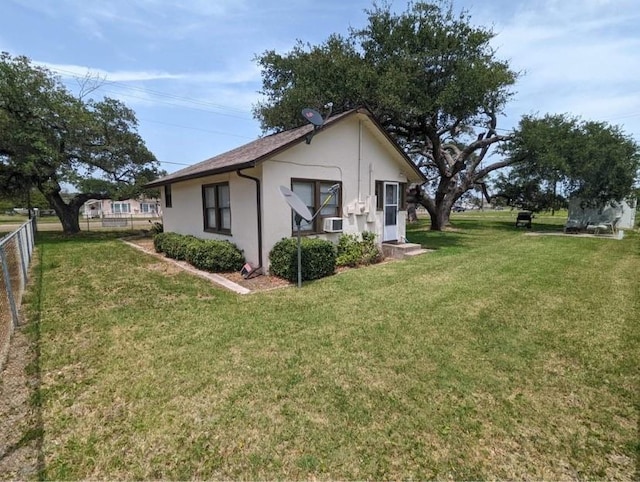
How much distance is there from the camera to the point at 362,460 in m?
2.30

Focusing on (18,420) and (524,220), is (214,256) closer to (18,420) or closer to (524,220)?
(18,420)

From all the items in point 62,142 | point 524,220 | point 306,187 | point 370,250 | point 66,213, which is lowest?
point 370,250

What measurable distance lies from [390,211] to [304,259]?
4894 mm

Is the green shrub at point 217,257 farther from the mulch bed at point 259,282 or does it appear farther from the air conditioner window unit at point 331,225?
the air conditioner window unit at point 331,225

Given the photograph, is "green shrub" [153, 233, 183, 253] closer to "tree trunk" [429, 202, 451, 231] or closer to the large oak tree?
the large oak tree

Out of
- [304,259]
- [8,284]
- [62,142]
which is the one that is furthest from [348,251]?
[62,142]

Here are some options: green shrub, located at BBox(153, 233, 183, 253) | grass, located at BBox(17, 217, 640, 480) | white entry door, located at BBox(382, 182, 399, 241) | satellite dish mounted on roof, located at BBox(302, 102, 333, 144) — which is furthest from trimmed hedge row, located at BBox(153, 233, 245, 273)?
white entry door, located at BBox(382, 182, 399, 241)

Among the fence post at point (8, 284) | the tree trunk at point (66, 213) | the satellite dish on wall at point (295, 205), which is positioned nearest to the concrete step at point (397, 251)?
the satellite dish on wall at point (295, 205)

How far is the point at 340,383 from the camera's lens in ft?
10.6

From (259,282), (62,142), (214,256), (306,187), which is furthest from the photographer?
(62,142)

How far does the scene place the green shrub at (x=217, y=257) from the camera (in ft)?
26.6

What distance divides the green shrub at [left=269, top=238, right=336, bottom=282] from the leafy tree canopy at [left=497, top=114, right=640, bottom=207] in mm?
14596

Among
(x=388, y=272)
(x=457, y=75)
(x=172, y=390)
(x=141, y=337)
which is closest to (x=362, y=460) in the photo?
(x=172, y=390)

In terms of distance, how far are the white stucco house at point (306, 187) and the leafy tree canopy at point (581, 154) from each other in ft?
30.9
